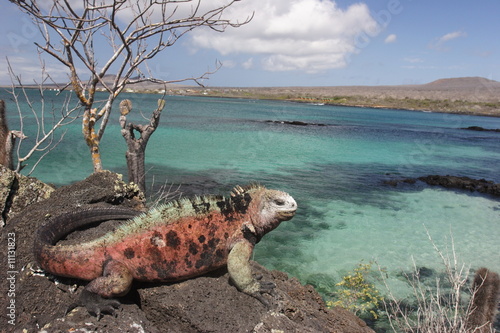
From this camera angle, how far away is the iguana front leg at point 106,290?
7.64ft

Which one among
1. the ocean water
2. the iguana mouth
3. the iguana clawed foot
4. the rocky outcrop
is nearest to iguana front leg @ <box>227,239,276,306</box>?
the iguana mouth

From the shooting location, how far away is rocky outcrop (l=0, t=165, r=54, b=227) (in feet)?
12.5

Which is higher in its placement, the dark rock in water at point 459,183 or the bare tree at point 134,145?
the bare tree at point 134,145

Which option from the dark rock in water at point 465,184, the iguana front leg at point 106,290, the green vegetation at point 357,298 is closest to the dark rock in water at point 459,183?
the dark rock in water at point 465,184

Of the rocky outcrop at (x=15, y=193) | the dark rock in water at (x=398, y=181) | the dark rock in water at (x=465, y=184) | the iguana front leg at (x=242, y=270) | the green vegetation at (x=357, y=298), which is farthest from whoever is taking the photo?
the dark rock in water at (x=398, y=181)

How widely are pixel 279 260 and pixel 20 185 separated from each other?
4802 mm

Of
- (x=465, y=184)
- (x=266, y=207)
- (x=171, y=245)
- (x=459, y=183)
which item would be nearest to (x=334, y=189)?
(x=459, y=183)

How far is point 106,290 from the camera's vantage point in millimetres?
2365

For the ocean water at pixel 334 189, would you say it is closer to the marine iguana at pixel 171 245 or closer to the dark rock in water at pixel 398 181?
the dark rock in water at pixel 398 181

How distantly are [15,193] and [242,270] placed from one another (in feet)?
9.44

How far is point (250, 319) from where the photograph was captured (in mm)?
2561

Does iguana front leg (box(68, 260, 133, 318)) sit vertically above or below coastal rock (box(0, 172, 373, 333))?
above

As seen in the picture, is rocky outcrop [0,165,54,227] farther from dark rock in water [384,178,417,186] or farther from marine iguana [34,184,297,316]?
dark rock in water [384,178,417,186]

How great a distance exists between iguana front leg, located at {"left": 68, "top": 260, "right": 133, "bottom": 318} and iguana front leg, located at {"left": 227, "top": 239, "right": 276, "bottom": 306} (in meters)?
0.73
